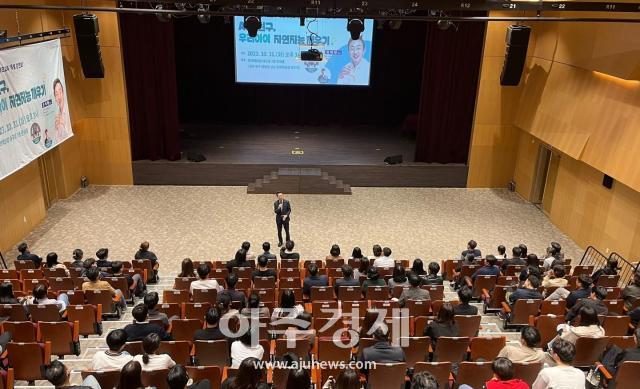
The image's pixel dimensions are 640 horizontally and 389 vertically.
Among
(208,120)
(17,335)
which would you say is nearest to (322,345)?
(17,335)

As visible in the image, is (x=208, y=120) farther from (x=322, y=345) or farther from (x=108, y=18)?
(x=322, y=345)

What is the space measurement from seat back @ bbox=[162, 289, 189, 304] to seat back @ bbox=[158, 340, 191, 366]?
6.37 ft

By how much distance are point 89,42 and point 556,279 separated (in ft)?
34.9

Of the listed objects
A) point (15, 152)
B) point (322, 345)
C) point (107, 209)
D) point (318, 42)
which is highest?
point (318, 42)

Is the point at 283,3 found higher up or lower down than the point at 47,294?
higher up

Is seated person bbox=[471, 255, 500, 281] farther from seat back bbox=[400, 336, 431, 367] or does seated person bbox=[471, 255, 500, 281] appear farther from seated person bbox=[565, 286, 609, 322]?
seat back bbox=[400, 336, 431, 367]

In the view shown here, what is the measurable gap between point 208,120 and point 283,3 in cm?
1418

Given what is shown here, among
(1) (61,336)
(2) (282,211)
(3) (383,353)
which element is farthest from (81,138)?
(3) (383,353)

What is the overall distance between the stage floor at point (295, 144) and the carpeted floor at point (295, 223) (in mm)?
1388

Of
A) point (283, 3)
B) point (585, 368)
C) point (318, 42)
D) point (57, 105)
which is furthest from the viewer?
point (318, 42)

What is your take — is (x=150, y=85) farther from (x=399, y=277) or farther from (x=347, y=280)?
(x=399, y=277)

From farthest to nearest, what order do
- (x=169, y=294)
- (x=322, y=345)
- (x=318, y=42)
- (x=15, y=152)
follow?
(x=318, y=42) < (x=15, y=152) < (x=169, y=294) < (x=322, y=345)

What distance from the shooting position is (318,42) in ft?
56.5

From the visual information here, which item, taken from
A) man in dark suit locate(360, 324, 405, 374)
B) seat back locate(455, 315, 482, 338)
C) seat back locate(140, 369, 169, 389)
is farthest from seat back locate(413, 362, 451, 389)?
seat back locate(140, 369, 169, 389)
